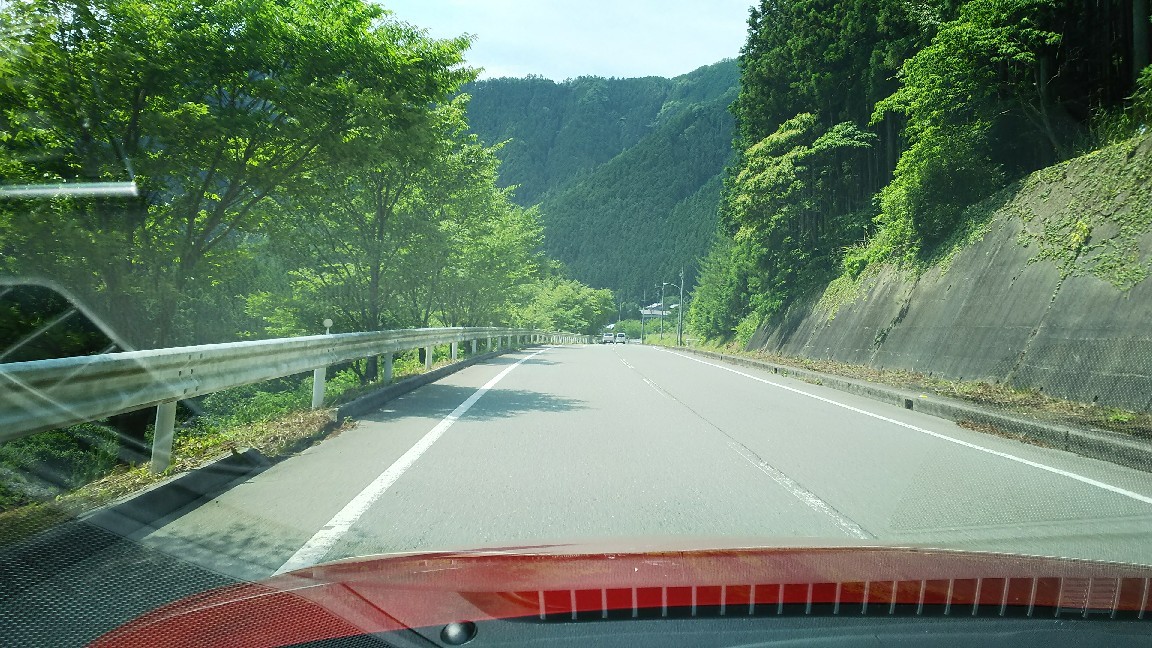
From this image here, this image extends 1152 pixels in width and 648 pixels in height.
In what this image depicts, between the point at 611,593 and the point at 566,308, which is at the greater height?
the point at 611,593

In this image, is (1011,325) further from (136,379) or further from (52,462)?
(52,462)

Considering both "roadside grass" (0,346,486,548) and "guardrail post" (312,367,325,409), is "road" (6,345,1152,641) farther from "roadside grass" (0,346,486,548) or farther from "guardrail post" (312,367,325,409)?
"guardrail post" (312,367,325,409)

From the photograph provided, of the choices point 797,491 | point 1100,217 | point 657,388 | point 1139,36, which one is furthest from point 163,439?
point 1139,36

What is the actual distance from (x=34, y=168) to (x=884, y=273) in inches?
858

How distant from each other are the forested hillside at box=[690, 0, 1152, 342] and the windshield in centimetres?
13

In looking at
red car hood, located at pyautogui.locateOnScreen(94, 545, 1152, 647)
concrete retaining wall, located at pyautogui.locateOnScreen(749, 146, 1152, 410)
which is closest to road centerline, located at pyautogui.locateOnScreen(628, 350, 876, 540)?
red car hood, located at pyautogui.locateOnScreen(94, 545, 1152, 647)

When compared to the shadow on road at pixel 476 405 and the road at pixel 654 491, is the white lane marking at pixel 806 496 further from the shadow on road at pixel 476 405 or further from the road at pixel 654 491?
the shadow on road at pixel 476 405

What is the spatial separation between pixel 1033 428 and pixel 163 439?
9666 mm

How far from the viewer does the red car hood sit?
2254 millimetres

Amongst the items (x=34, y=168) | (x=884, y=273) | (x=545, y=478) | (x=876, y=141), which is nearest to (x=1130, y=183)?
(x=884, y=273)

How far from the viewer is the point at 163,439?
20.3ft

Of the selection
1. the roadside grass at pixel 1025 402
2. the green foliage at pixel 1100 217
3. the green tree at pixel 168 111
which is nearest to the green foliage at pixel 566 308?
the roadside grass at pixel 1025 402

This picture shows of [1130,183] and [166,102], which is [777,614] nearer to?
[166,102]

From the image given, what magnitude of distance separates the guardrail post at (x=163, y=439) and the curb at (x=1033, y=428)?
8.91m
